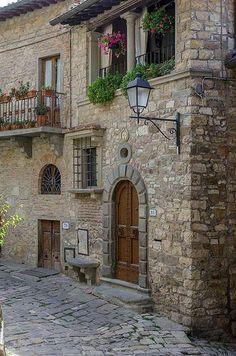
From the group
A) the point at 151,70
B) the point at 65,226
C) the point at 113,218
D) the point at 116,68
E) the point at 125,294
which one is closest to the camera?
the point at 151,70

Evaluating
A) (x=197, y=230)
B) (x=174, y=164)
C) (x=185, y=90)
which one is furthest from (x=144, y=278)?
(x=185, y=90)

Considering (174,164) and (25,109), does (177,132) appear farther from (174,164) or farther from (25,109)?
(25,109)

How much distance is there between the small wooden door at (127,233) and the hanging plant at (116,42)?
2979 millimetres

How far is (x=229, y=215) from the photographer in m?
8.54

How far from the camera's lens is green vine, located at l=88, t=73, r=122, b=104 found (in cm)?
1010

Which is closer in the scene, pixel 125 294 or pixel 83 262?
pixel 125 294

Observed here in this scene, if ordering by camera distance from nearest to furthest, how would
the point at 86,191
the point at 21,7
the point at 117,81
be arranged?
1. the point at 117,81
2. the point at 86,191
3. the point at 21,7

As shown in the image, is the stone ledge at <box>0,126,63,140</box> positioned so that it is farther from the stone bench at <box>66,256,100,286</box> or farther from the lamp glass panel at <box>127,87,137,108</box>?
the lamp glass panel at <box>127,87,137,108</box>

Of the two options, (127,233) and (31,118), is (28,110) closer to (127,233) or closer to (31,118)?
(31,118)

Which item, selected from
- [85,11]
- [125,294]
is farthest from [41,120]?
[125,294]

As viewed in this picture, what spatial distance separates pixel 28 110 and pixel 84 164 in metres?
2.15

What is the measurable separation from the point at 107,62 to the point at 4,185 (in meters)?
5.14

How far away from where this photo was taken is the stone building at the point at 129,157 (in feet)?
27.5

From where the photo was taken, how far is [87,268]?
10570mm
